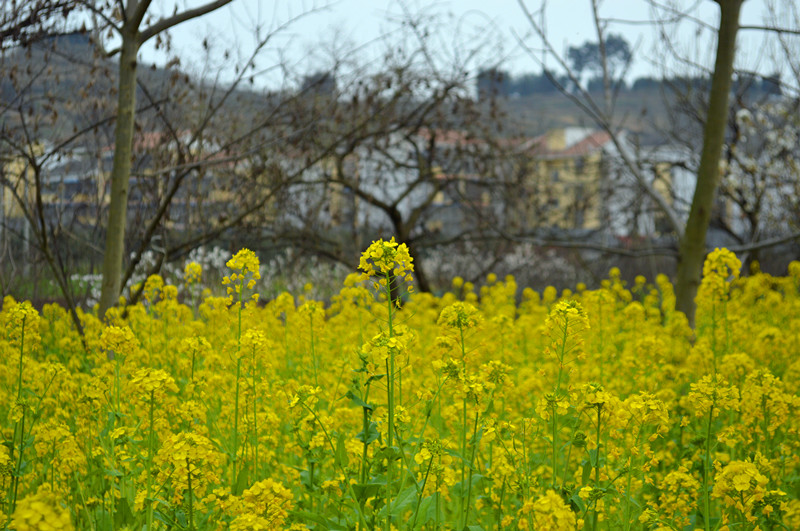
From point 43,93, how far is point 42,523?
5698 mm

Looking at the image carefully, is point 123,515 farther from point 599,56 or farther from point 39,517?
point 599,56

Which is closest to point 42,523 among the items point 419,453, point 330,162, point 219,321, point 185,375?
point 419,453

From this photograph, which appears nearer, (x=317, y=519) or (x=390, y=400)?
(x=390, y=400)

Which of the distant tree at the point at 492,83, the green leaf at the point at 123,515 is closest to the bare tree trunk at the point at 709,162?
the distant tree at the point at 492,83

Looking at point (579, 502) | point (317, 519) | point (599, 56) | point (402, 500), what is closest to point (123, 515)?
point (317, 519)

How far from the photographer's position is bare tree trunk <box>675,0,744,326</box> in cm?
554

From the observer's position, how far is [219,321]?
5.07m

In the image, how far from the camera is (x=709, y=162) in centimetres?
574

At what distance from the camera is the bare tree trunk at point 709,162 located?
5535 millimetres

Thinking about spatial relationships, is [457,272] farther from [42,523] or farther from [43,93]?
[42,523]

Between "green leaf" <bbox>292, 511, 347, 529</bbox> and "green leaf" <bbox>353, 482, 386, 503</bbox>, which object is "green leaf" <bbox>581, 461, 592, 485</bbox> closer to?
"green leaf" <bbox>353, 482, 386, 503</bbox>

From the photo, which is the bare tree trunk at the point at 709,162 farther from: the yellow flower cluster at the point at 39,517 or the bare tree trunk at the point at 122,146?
the yellow flower cluster at the point at 39,517

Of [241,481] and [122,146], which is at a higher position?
[122,146]

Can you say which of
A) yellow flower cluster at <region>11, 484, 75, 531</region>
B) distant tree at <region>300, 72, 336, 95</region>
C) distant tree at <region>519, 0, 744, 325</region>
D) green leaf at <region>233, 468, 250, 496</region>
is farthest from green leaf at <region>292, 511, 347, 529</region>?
distant tree at <region>300, 72, 336, 95</region>
